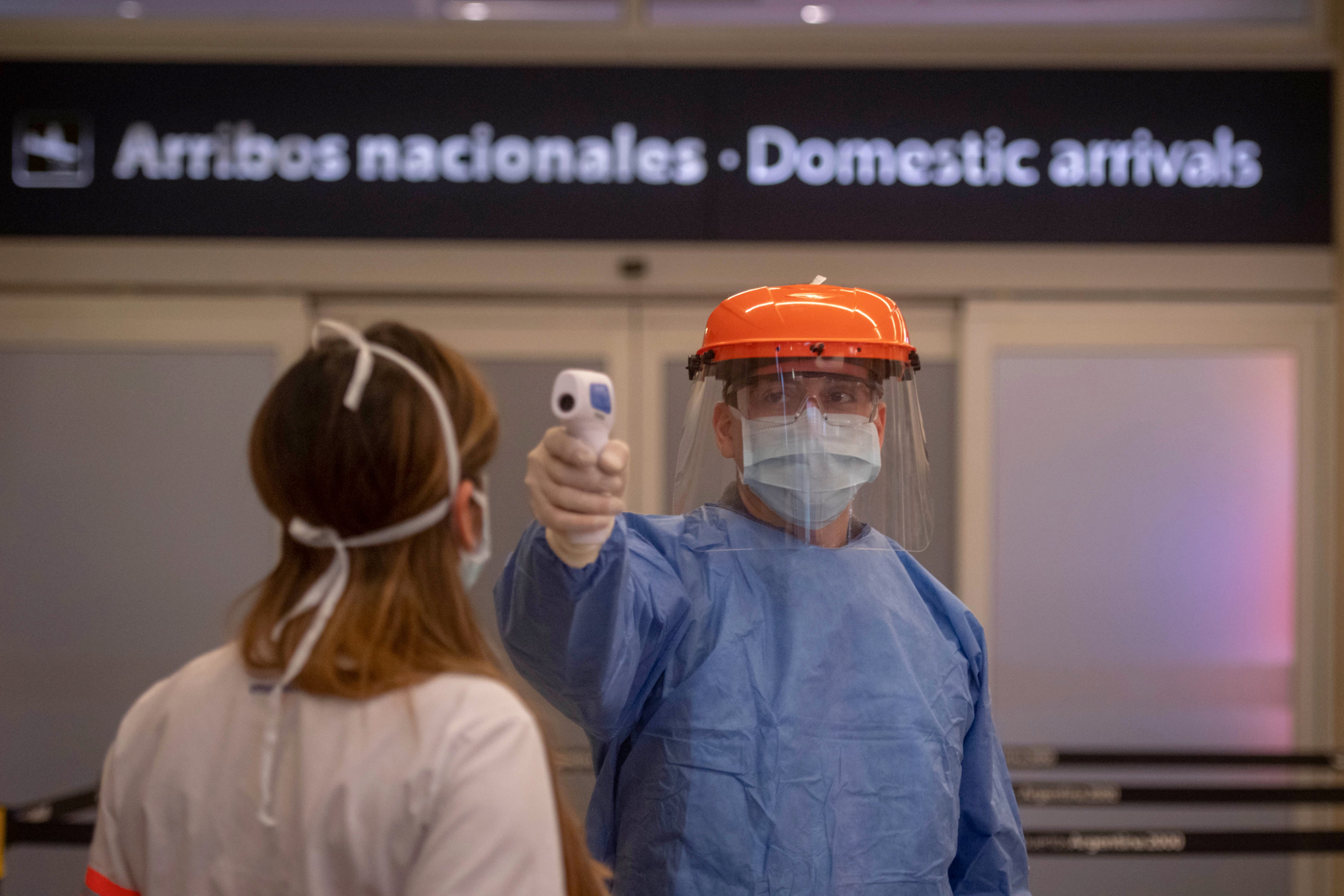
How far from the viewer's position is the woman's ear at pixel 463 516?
0.97m

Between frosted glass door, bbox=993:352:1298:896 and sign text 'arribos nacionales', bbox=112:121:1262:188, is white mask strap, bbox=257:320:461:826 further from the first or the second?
frosted glass door, bbox=993:352:1298:896

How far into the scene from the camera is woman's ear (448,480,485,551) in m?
0.97

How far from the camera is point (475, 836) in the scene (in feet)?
2.77

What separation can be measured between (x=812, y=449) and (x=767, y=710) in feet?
1.15

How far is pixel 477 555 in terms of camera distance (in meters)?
1.05

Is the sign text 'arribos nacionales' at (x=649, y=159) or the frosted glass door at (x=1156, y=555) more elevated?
the sign text 'arribos nacionales' at (x=649, y=159)

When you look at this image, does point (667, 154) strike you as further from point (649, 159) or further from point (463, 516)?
point (463, 516)

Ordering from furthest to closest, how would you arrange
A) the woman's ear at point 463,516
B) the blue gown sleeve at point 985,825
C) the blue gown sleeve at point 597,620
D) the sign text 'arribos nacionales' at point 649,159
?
the sign text 'arribos nacionales' at point 649,159 → the blue gown sleeve at point 985,825 → the blue gown sleeve at point 597,620 → the woman's ear at point 463,516

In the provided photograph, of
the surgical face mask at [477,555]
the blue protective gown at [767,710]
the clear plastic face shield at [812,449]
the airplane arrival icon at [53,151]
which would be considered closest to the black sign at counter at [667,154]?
the airplane arrival icon at [53,151]

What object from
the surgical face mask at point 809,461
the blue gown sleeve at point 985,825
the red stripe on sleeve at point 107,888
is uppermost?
the surgical face mask at point 809,461

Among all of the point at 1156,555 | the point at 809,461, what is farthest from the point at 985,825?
the point at 1156,555

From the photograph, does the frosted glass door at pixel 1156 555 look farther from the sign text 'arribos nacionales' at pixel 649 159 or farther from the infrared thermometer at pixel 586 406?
the infrared thermometer at pixel 586 406

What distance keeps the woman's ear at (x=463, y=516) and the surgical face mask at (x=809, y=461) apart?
1.55ft

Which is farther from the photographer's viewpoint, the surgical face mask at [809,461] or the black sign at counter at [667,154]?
the black sign at counter at [667,154]
